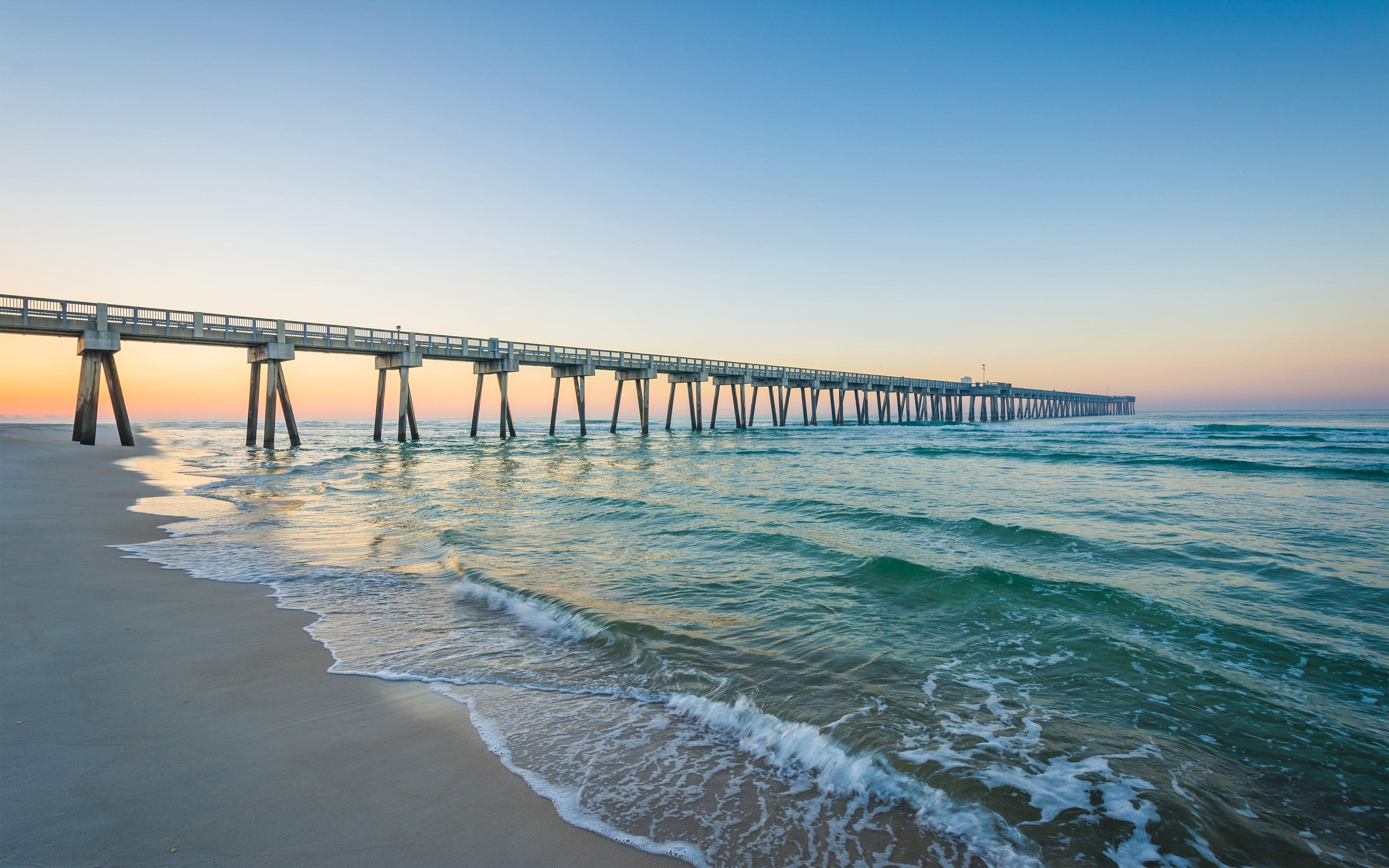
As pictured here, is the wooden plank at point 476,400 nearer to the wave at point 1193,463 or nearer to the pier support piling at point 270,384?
the pier support piling at point 270,384

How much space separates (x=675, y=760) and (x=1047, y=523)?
10481mm

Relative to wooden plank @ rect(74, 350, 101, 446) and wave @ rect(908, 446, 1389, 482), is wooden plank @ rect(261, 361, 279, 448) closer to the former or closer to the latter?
wooden plank @ rect(74, 350, 101, 446)

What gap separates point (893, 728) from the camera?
4008 mm

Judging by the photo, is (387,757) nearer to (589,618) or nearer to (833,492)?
(589,618)

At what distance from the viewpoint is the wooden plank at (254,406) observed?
30250mm

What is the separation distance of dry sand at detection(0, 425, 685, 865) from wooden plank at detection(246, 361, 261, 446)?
95.7 feet

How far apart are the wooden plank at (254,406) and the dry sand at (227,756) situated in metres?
29.2

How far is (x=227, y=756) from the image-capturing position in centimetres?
341

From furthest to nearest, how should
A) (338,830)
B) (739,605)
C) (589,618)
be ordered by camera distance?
(739,605) → (589,618) → (338,830)

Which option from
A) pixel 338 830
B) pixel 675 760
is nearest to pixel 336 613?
pixel 338 830

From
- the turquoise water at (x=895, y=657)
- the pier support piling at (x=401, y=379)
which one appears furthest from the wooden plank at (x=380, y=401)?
the turquoise water at (x=895, y=657)

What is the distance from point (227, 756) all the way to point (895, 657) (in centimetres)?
498

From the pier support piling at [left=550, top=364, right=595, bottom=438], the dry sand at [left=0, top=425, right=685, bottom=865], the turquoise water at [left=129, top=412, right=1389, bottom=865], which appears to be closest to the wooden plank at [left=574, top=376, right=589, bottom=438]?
the pier support piling at [left=550, top=364, right=595, bottom=438]

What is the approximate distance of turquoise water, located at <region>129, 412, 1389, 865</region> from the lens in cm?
313
